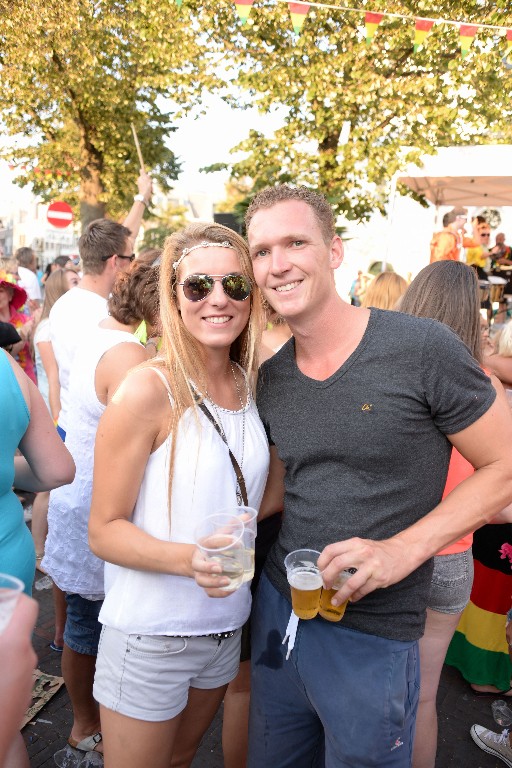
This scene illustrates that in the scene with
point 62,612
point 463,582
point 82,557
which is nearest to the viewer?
point 463,582

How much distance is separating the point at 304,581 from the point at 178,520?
0.41m

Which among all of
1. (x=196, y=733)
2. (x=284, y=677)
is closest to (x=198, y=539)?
(x=284, y=677)

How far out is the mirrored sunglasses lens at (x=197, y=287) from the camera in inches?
74.7

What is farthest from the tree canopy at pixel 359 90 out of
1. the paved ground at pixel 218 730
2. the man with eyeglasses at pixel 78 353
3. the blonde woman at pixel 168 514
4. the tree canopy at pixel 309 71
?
the blonde woman at pixel 168 514

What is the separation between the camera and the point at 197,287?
1.90 m

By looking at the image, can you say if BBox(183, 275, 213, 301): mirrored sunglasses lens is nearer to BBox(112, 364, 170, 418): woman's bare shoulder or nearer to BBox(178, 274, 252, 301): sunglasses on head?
BBox(178, 274, 252, 301): sunglasses on head

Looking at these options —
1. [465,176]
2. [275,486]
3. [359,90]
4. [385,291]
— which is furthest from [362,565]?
[359,90]

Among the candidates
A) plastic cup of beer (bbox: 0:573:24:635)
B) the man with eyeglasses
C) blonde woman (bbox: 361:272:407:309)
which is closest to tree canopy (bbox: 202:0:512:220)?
blonde woman (bbox: 361:272:407:309)

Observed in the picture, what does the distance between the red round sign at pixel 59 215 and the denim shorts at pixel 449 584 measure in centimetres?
1166

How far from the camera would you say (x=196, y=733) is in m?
2.01

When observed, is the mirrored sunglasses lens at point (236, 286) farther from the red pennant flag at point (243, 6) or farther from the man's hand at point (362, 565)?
the red pennant flag at point (243, 6)

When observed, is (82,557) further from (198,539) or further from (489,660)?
(489,660)

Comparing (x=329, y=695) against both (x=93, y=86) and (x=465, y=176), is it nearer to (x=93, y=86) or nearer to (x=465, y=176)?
(x=465, y=176)

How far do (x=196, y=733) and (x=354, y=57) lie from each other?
10768 millimetres
